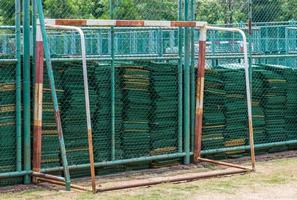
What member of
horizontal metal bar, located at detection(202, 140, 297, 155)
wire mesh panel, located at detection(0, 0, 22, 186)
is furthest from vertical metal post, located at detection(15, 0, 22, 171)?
horizontal metal bar, located at detection(202, 140, 297, 155)

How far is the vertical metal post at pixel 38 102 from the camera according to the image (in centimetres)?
974

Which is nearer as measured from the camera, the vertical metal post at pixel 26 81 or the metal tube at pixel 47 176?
the metal tube at pixel 47 176

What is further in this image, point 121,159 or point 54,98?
point 121,159

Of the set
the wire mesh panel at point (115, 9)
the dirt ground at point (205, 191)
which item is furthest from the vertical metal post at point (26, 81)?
the wire mesh panel at point (115, 9)

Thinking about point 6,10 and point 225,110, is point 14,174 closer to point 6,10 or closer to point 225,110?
point 6,10

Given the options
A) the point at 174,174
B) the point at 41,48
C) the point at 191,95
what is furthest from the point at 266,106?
the point at 41,48

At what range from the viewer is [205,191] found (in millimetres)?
9562

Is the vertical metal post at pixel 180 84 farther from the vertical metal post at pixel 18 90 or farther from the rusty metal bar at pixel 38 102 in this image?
the vertical metal post at pixel 18 90

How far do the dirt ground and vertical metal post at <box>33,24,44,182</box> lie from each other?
445mm

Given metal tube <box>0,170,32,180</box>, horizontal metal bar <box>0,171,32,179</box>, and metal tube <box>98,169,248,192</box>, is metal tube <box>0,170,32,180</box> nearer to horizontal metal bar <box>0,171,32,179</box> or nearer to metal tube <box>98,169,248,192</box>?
horizontal metal bar <box>0,171,32,179</box>

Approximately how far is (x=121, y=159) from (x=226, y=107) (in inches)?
90.4

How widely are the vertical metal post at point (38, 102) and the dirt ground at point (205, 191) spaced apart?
445 millimetres

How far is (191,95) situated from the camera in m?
11.8

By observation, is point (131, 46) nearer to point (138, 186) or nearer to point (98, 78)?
point (98, 78)
